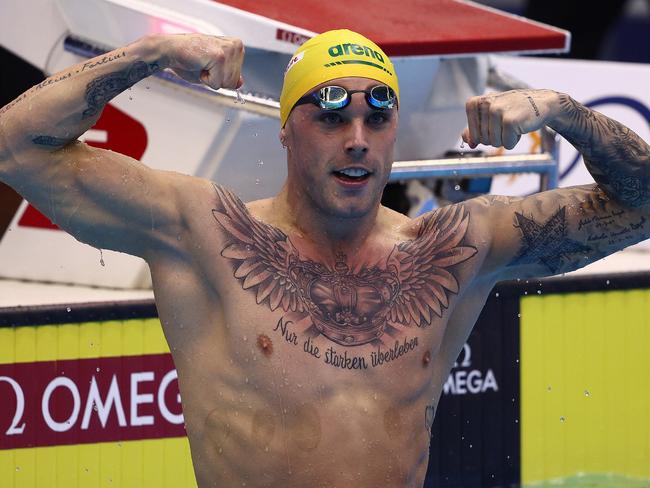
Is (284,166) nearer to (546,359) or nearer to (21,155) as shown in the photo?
(546,359)

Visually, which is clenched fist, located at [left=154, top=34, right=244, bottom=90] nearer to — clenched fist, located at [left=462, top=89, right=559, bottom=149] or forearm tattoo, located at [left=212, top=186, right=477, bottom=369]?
forearm tattoo, located at [left=212, top=186, right=477, bottom=369]

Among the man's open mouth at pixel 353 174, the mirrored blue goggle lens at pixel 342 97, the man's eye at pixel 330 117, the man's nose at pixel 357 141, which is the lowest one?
the man's open mouth at pixel 353 174

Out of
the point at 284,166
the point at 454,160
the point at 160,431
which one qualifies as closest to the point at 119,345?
the point at 160,431

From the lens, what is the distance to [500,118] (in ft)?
10.9

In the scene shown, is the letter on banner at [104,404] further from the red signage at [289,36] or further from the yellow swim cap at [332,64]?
the yellow swim cap at [332,64]

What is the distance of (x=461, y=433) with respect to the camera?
19.9ft

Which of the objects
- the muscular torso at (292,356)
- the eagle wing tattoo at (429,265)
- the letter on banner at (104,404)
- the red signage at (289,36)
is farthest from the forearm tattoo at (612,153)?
the red signage at (289,36)

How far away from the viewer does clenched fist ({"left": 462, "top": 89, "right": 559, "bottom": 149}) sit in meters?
3.32

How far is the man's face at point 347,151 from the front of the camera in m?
3.33

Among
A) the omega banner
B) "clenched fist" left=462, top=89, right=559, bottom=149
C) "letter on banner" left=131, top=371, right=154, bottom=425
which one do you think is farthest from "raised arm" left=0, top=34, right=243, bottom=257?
"letter on banner" left=131, top=371, right=154, bottom=425

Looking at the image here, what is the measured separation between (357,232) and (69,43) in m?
3.14

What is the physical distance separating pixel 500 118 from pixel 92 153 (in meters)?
1.04

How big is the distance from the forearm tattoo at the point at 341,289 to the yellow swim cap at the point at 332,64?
34cm

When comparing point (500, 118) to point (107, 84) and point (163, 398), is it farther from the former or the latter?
point (163, 398)
